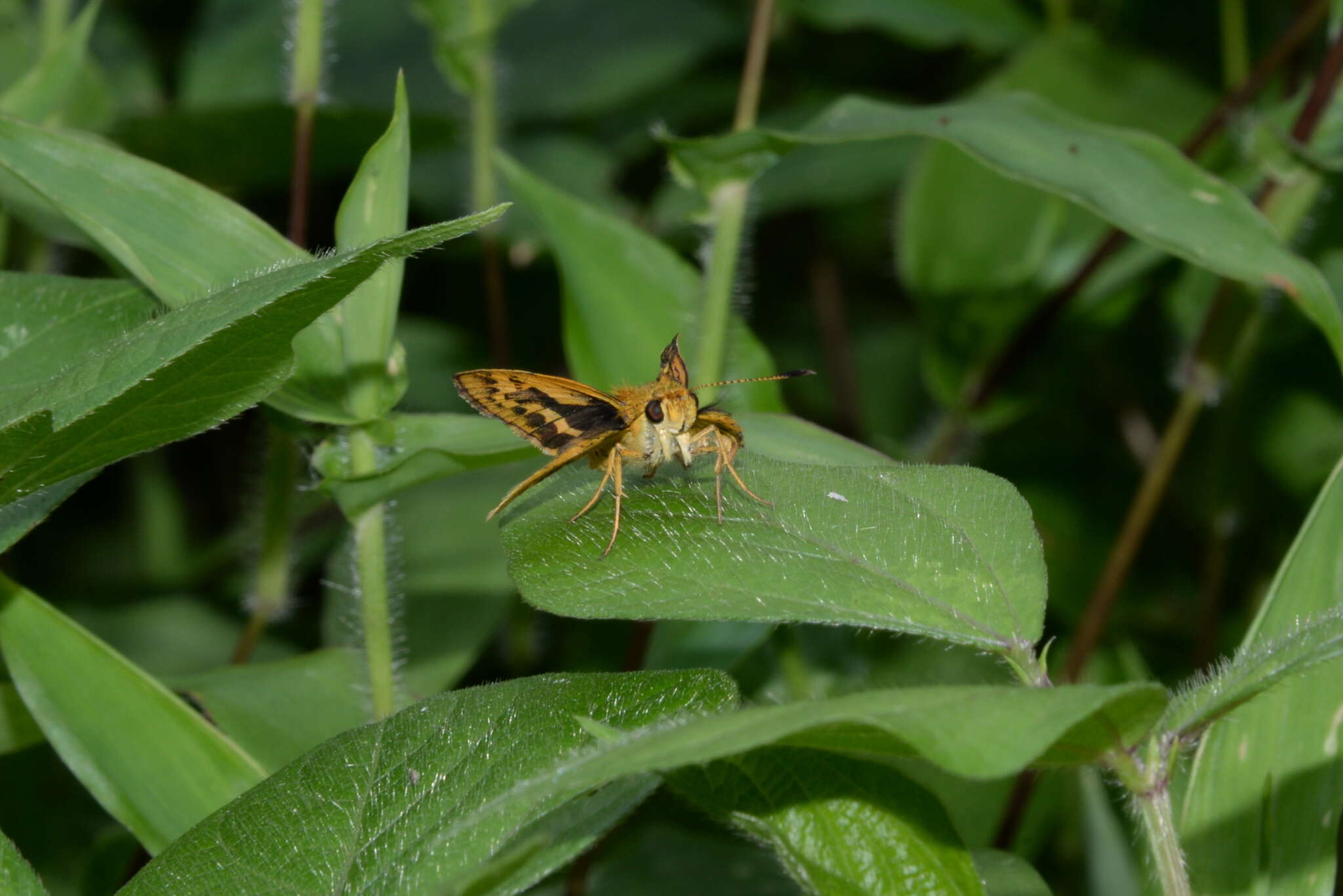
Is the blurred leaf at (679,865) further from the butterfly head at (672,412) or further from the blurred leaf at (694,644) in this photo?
the butterfly head at (672,412)

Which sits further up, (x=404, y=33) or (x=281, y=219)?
(x=404, y=33)

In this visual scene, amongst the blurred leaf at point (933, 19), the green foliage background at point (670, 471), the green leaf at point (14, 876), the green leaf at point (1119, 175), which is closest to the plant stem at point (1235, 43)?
the green foliage background at point (670, 471)

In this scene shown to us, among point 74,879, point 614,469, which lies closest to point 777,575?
point 614,469

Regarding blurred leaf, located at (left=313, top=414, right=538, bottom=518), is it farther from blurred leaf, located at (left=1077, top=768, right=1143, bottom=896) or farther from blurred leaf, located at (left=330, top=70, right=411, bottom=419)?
blurred leaf, located at (left=1077, top=768, right=1143, bottom=896)

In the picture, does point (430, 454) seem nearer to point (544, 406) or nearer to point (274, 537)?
point (544, 406)

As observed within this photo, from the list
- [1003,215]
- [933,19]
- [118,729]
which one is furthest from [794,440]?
[933,19]

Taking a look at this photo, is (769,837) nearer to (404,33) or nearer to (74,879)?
(74,879)

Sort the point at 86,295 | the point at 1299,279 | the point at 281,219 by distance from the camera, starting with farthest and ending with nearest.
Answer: the point at 281,219, the point at 1299,279, the point at 86,295
